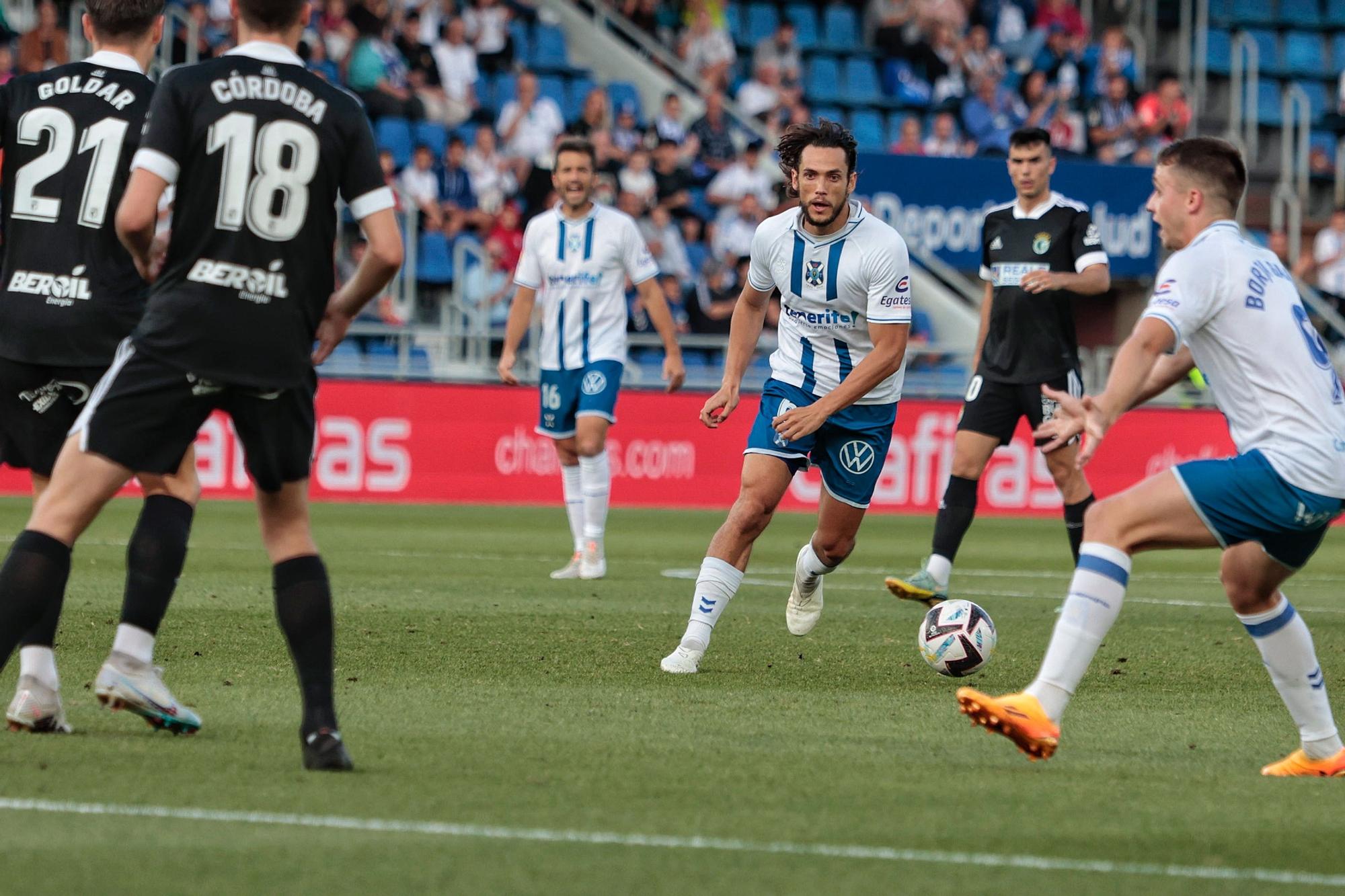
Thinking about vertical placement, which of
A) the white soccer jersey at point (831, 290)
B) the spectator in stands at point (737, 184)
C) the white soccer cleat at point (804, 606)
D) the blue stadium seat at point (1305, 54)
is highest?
the blue stadium seat at point (1305, 54)

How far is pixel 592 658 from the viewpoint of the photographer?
25.2 feet

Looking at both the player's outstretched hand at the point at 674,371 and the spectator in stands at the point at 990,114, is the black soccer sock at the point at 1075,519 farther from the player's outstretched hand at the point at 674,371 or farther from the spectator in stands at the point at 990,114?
the spectator in stands at the point at 990,114

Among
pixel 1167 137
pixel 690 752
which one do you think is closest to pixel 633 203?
pixel 1167 137

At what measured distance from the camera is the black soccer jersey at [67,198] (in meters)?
5.62

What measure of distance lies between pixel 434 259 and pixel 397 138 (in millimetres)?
1568

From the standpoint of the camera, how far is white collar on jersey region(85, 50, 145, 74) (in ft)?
18.6

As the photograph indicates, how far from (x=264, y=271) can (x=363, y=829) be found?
149 cm

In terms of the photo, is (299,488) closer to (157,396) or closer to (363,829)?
(157,396)

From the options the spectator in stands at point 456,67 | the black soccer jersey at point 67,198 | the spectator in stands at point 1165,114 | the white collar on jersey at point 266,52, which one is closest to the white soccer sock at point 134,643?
the black soccer jersey at point 67,198

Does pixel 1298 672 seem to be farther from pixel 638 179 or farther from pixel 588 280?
pixel 638 179

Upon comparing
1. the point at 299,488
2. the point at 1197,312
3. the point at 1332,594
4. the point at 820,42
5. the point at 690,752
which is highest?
the point at 820,42

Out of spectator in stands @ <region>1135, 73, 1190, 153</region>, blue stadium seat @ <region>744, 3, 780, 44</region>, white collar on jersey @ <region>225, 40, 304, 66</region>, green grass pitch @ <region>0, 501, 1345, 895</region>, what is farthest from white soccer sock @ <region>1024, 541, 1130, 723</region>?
blue stadium seat @ <region>744, 3, 780, 44</region>

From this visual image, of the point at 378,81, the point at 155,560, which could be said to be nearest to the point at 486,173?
the point at 378,81

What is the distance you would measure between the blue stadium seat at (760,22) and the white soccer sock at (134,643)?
66.3 feet
